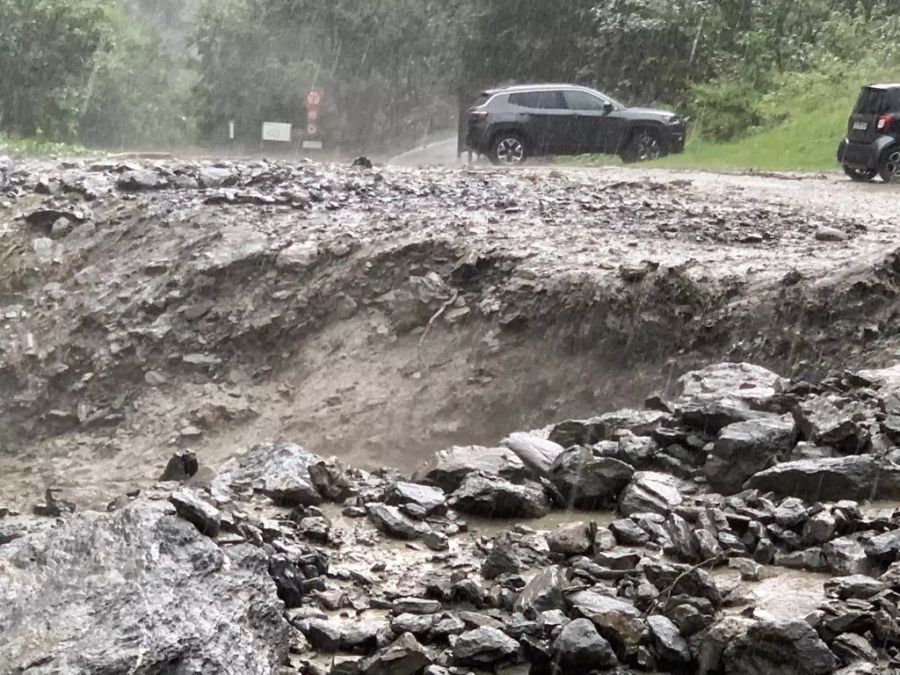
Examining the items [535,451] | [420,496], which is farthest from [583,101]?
[420,496]

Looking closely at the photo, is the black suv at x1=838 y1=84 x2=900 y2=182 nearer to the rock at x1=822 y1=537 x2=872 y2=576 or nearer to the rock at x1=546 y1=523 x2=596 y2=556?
the rock at x1=822 y1=537 x2=872 y2=576

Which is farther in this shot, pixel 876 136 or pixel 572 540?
pixel 876 136

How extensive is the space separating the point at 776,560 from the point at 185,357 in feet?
22.9

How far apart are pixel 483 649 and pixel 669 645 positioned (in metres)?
0.70

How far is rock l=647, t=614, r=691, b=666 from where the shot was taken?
4.30 meters

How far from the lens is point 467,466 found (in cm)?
638

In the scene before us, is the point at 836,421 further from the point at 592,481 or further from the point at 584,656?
the point at 584,656

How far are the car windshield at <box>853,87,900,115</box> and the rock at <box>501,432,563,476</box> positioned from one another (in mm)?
10004

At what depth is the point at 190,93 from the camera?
36.5 metres

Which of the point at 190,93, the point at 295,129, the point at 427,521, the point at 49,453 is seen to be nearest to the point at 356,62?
the point at 295,129

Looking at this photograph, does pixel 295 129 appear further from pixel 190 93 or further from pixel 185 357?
pixel 185 357

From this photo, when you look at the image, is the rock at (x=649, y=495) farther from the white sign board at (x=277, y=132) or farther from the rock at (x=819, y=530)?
the white sign board at (x=277, y=132)

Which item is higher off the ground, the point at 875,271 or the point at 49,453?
the point at 875,271

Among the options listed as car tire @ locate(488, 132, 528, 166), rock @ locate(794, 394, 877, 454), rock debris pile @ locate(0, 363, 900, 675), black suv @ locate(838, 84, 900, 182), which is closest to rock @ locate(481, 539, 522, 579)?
rock debris pile @ locate(0, 363, 900, 675)
